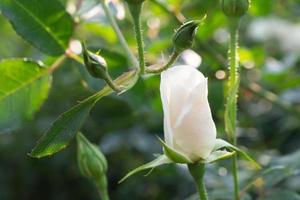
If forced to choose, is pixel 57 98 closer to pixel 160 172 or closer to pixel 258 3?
pixel 160 172

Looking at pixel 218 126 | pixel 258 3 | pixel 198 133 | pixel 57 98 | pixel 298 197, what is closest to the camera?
pixel 198 133

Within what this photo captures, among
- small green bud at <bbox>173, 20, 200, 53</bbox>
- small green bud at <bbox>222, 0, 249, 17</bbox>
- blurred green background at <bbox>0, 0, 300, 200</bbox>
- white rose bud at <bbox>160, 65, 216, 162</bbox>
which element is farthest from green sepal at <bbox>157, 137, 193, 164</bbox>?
blurred green background at <bbox>0, 0, 300, 200</bbox>

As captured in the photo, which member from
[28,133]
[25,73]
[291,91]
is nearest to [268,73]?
[291,91]

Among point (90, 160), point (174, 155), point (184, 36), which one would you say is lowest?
point (90, 160)

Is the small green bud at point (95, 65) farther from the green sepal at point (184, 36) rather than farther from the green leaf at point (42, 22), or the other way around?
the green leaf at point (42, 22)

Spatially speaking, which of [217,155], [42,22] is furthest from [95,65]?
[42,22]

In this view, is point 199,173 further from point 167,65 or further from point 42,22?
point 42,22

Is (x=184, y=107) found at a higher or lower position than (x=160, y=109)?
higher

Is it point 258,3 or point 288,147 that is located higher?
point 258,3
